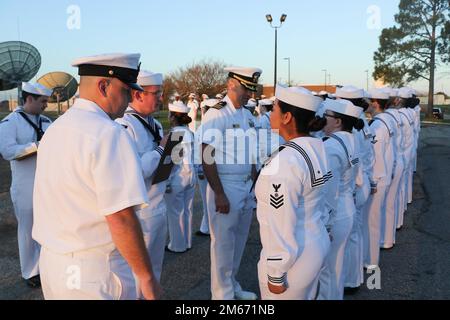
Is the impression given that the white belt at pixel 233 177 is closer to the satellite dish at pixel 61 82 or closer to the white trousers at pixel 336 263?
the white trousers at pixel 336 263

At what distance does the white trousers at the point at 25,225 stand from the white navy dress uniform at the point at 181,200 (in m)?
1.83

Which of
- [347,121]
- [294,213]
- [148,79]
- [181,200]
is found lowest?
[181,200]

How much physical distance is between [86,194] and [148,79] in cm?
196

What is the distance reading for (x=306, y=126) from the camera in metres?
2.80

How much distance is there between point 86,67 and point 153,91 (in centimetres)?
167

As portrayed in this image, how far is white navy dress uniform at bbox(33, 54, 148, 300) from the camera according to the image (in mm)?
Answer: 1962

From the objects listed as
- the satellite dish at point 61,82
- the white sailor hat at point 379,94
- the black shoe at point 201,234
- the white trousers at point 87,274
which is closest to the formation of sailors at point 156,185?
the white trousers at point 87,274

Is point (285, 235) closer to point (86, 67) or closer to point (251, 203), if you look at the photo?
point (86, 67)

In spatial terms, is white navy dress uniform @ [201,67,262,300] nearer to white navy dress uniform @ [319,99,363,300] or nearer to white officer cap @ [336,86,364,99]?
white navy dress uniform @ [319,99,363,300]

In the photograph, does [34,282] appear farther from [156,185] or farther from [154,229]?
[156,185]

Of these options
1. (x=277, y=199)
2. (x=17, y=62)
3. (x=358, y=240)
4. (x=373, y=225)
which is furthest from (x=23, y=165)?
(x=17, y=62)

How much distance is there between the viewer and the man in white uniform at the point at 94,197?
6.45ft

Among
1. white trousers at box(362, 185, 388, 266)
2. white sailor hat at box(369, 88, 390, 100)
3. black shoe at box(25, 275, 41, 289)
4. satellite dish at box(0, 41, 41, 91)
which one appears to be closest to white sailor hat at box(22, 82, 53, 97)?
black shoe at box(25, 275, 41, 289)

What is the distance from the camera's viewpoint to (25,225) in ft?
16.0
